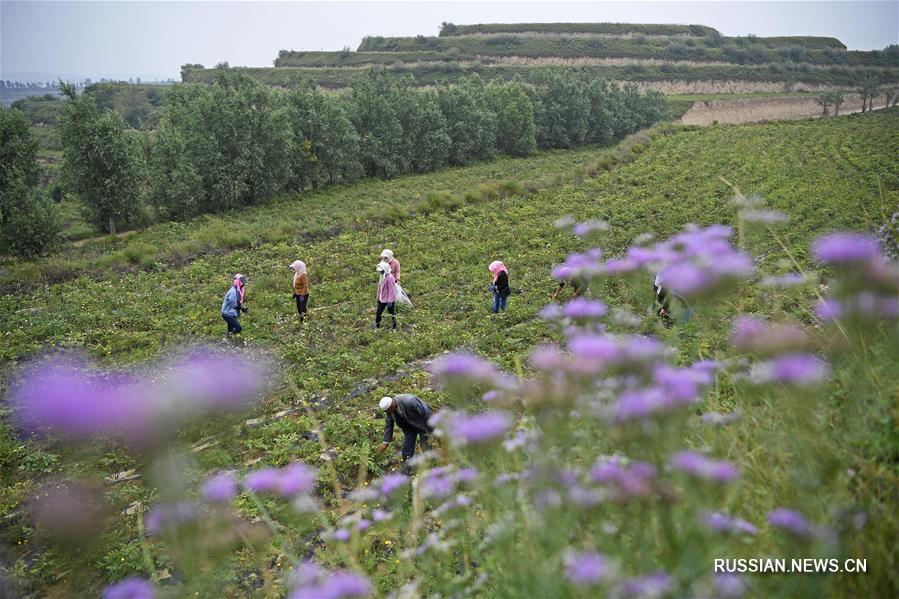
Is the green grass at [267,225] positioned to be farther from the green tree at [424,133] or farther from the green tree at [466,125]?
the green tree at [466,125]

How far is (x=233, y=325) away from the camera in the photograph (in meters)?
13.9

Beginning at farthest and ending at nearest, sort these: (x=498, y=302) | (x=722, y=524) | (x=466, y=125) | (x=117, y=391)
A: (x=466, y=125), (x=498, y=302), (x=117, y=391), (x=722, y=524)

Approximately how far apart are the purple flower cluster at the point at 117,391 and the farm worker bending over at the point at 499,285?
19.6 feet

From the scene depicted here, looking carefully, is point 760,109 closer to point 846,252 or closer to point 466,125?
point 466,125

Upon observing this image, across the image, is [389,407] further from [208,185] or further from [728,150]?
[728,150]

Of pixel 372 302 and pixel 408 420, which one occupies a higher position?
pixel 408 420

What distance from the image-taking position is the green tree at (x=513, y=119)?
207ft

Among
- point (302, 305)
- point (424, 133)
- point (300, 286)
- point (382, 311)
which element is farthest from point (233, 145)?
point (382, 311)

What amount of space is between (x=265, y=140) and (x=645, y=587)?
4407 centimetres

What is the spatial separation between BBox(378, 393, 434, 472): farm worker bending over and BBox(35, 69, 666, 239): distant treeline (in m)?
33.3

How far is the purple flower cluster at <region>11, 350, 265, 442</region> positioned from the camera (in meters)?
9.45

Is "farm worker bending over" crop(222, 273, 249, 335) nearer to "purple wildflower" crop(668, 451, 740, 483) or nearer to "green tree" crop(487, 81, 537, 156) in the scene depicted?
"purple wildflower" crop(668, 451, 740, 483)

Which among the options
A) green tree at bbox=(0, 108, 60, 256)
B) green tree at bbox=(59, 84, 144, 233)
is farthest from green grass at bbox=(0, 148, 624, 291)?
green tree at bbox=(59, 84, 144, 233)

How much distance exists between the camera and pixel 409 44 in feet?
509
